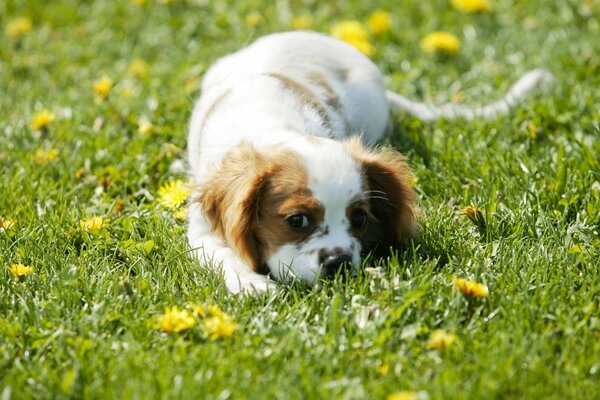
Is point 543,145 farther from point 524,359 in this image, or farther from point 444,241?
point 524,359

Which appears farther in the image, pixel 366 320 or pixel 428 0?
pixel 428 0

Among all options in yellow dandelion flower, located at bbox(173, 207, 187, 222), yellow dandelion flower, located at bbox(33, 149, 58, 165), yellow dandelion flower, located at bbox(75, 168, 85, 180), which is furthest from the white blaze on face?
yellow dandelion flower, located at bbox(33, 149, 58, 165)

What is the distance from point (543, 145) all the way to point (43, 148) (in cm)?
306

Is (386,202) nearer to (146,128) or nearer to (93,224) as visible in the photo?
(93,224)

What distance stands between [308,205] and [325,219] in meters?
0.10

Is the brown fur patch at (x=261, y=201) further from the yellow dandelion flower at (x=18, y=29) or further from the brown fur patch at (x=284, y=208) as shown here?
the yellow dandelion flower at (x=18, y=29)

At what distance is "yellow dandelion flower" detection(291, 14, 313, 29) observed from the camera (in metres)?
7.34

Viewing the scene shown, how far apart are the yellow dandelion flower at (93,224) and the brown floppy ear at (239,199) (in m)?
0.54

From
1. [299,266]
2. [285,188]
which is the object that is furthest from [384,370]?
[285,188]

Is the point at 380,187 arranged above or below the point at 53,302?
above

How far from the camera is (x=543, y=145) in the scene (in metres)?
5.18

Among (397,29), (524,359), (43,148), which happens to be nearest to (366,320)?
(524,359)

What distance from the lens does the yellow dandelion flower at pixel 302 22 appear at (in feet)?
24.1

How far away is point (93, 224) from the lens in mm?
4293
